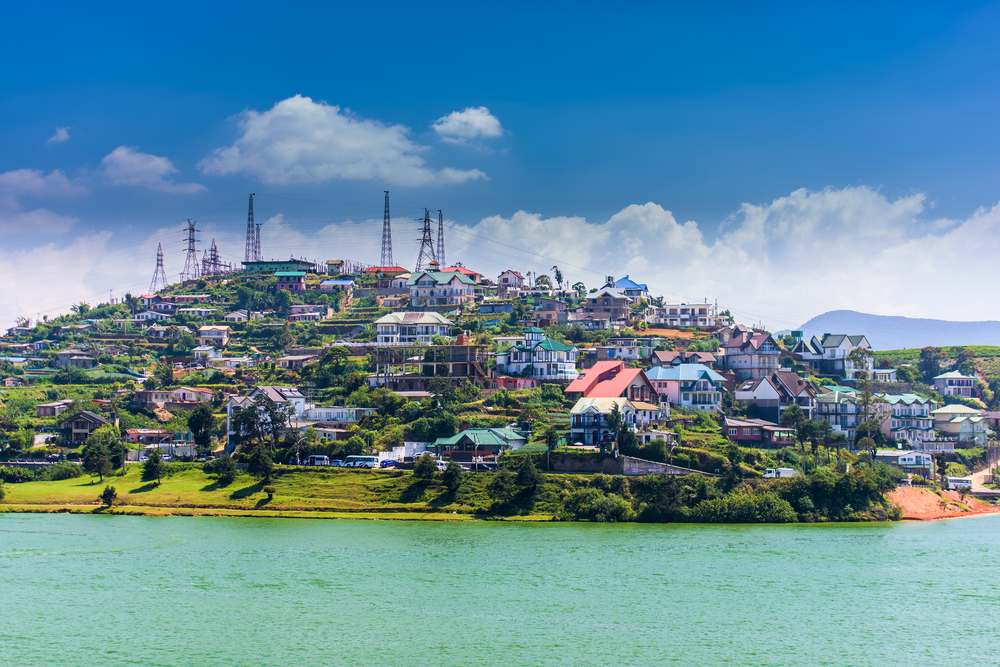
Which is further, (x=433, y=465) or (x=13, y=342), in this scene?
(x=13, y=342)

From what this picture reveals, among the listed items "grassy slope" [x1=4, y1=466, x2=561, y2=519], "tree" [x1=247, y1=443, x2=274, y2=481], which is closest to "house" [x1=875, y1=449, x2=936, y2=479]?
"grassy slope" [x1=4, y1=466, x2=561, y2=519]

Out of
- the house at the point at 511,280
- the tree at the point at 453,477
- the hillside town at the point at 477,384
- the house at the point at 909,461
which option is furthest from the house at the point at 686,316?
the tree at the point at 453,477

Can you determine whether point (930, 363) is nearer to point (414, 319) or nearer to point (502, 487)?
point (414, 319)

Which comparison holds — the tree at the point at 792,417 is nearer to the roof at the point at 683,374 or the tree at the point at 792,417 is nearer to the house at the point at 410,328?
the roof at the point at 683,374

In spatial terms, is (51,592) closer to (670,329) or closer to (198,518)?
(198,518)

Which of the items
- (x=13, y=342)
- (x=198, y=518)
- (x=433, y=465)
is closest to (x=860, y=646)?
(x=433, y=465)

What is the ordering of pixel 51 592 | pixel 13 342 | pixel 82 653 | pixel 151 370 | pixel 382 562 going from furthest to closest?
pixel 13 342 → pixel 151 370 → pixel 382 562 → pixel 51 592 → pixel 82 653

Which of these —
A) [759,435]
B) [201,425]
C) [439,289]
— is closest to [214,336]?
[439,289]

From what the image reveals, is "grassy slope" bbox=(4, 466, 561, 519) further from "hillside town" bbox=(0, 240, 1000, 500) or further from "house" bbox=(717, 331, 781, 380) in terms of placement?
"house" bbox=(717, 331, 781, 380)
